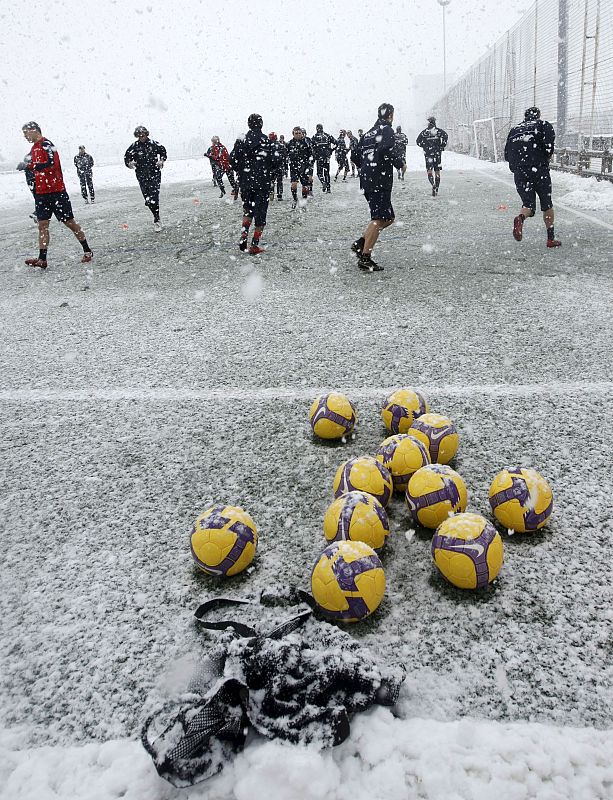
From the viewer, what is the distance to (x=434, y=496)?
8.43 feet

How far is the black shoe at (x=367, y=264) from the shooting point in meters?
7.55

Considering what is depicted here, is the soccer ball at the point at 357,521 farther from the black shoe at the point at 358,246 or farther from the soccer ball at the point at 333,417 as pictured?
the black shoe at the point at 358,246

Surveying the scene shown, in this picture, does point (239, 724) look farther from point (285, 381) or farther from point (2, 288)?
point (2, 288)

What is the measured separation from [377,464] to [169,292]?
5.33 m

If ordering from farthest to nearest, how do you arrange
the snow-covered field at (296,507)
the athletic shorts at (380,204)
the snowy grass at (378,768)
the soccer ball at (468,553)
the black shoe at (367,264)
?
the black shoe at (367,264) < the athletic shorts at (380,204) < the soccer ball at (468,553) < the snow-covered field at (296,507) < the snowy grass at (378,768)

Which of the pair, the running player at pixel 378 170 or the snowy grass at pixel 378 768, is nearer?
the snowy grass at pixel 378 768

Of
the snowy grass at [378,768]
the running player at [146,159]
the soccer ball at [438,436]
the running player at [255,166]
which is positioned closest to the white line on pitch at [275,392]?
the soccer ball at [438,436]

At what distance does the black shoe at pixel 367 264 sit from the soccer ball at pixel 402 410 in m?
4.49

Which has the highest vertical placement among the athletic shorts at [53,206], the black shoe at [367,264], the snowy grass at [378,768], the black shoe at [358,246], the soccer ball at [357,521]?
the athletic shorts at [53,206]

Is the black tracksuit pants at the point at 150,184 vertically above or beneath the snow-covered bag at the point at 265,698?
above

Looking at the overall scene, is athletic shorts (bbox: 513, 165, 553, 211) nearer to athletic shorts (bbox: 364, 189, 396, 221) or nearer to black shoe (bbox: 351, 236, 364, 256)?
athletic shorts (bbox: 364, 189, 396, 221)

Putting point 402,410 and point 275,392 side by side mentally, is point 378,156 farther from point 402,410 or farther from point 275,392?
point 402,410

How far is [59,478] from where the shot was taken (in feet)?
10.8

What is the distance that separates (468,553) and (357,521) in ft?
1.62
